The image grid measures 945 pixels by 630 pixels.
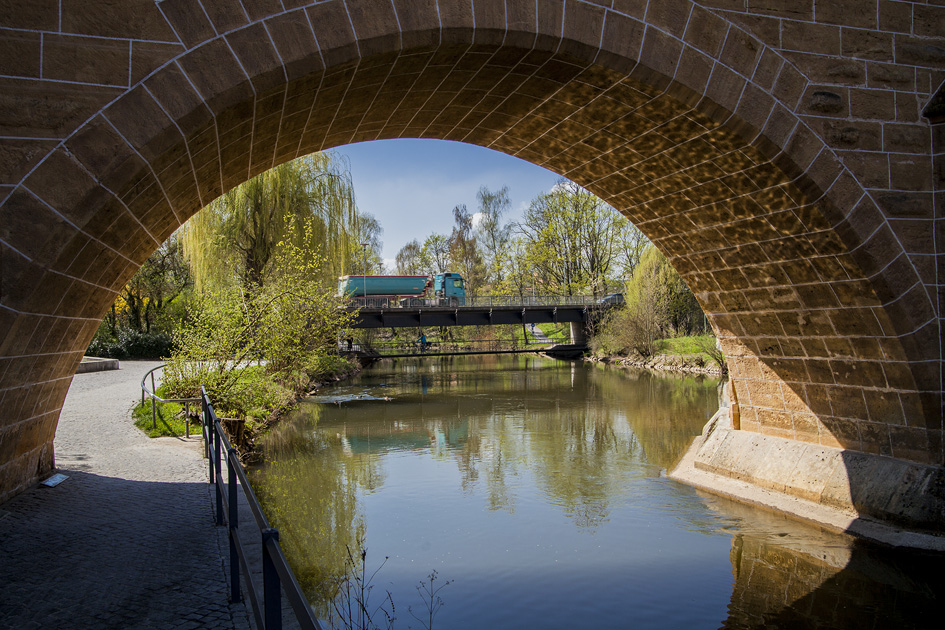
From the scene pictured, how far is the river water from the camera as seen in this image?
5.04m

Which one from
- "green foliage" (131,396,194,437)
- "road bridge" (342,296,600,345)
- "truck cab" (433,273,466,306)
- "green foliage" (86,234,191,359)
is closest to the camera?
"green foliage" (131,396,194,437)

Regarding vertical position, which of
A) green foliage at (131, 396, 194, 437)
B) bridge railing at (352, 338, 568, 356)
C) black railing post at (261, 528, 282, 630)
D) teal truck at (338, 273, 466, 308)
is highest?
teal truck at (338, 273, 466, 308)

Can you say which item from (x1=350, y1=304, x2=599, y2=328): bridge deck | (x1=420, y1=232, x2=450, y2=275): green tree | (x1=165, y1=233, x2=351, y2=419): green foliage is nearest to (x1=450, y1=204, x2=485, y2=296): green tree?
(x1=420, y1=232, x2=450, y2=275): green tree

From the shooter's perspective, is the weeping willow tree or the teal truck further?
the teal truck

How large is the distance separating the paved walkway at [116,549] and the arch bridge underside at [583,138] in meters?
0.60

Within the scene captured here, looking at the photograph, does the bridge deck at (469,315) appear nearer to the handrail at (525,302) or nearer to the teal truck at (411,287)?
the handrail at (525,302)

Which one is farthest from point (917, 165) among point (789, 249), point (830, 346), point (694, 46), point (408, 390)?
point (408, 390)

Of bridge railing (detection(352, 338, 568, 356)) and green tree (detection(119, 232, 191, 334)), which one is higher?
green tree (detection(119, 232, 191, 334))

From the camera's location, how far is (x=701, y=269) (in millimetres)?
7441

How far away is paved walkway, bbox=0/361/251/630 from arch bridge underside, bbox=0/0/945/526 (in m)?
0.60

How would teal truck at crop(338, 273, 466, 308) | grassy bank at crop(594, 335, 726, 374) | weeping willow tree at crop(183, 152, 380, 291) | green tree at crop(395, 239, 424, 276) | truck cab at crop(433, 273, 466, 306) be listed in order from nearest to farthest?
1. weeping willow tree at crop(183, 152, 380, 291)
2. grassy bank at crop(594, 335, 726, 374)
3. teal truck at crop(338, 273, 466, 308)
4. truck cab at crop(433, 273, 466, 306)
5. green tree at crop(395, 239, 424, 276)

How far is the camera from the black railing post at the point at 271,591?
2180 mm

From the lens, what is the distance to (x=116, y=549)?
4.54 metres

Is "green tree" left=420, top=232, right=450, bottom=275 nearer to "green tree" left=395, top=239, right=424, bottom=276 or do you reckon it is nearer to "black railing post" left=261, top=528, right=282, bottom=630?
"green tree" left=395, top=239, right=424, bottom=276
